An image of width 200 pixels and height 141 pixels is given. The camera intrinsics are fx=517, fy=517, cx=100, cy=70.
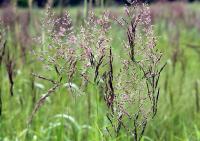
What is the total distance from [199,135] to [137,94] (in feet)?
3.22

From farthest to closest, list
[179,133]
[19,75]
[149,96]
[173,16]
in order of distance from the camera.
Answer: [173,16] → [19,75] → [179,133] → [149,96]

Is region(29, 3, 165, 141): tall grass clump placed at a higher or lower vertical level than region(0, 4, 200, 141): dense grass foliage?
higher

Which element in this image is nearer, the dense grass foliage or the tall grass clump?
the tall grass clump

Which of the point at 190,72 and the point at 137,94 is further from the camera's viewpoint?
the point at 190,72

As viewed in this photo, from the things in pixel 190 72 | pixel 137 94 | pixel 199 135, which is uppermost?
pixel 137 94

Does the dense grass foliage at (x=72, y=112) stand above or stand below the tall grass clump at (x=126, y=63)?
below

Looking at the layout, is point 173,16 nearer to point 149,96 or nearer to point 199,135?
point 199,135

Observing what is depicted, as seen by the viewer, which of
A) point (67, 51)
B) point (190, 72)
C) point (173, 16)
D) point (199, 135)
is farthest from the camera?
point (173, 16)

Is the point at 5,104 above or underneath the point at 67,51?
underneath

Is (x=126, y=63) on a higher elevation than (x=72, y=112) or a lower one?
higher

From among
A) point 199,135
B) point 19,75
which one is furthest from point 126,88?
point 19,75

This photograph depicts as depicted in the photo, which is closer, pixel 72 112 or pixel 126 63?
pixel 126 63

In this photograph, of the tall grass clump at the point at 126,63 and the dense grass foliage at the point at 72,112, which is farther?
the dense grass foliage at the point at 72,112

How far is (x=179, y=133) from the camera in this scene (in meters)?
3.02
